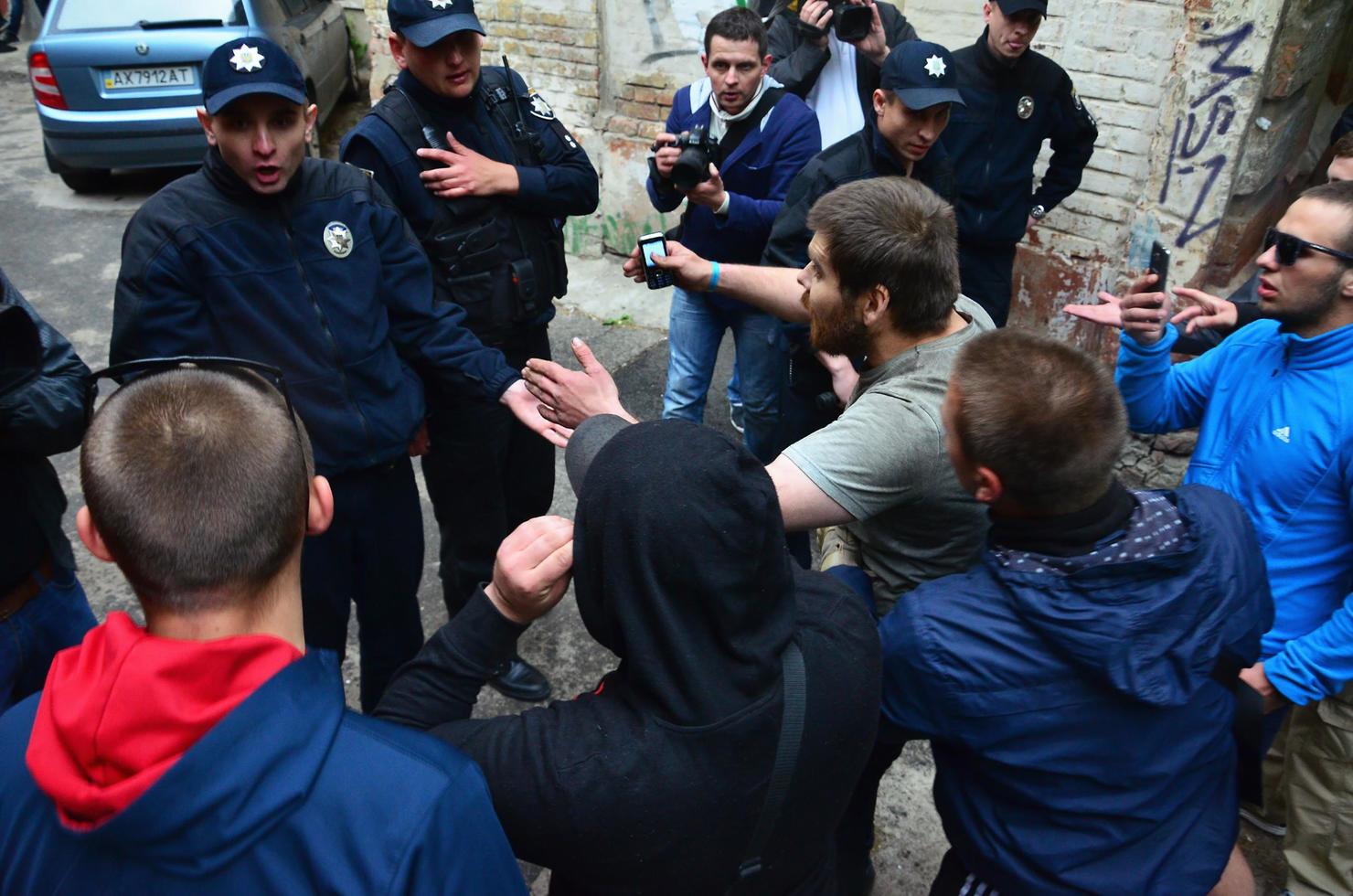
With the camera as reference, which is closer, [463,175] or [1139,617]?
[1139,617]

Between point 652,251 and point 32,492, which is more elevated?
point 652,251

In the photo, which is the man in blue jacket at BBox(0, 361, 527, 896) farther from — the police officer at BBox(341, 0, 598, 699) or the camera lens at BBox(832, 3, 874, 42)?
the camera lens at BBox(832, 3, 874, 42)

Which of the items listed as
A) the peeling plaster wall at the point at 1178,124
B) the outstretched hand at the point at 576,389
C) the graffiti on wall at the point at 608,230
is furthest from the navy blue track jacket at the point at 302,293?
the graffiti on wall at the point at 608,230

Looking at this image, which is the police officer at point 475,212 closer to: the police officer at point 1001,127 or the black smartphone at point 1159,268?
the police officer at point 1001,127

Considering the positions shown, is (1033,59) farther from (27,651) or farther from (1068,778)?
(27,651)

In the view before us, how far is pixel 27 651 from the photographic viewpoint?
7.11ft

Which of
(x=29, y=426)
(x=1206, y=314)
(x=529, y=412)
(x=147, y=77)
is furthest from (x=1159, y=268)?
(x=147, y=77)

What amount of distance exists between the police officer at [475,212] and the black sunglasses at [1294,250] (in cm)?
198

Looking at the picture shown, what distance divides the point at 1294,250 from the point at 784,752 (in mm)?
1709

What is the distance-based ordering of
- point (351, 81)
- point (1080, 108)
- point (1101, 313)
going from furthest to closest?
point (351, 81) < point (1080, 108) < point (1101, 313)

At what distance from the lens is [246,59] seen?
7.63ft

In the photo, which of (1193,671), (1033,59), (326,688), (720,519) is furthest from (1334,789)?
(1033,59)

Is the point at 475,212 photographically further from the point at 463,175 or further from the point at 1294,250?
the point at 1294,250

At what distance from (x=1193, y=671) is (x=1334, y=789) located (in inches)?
49.7
